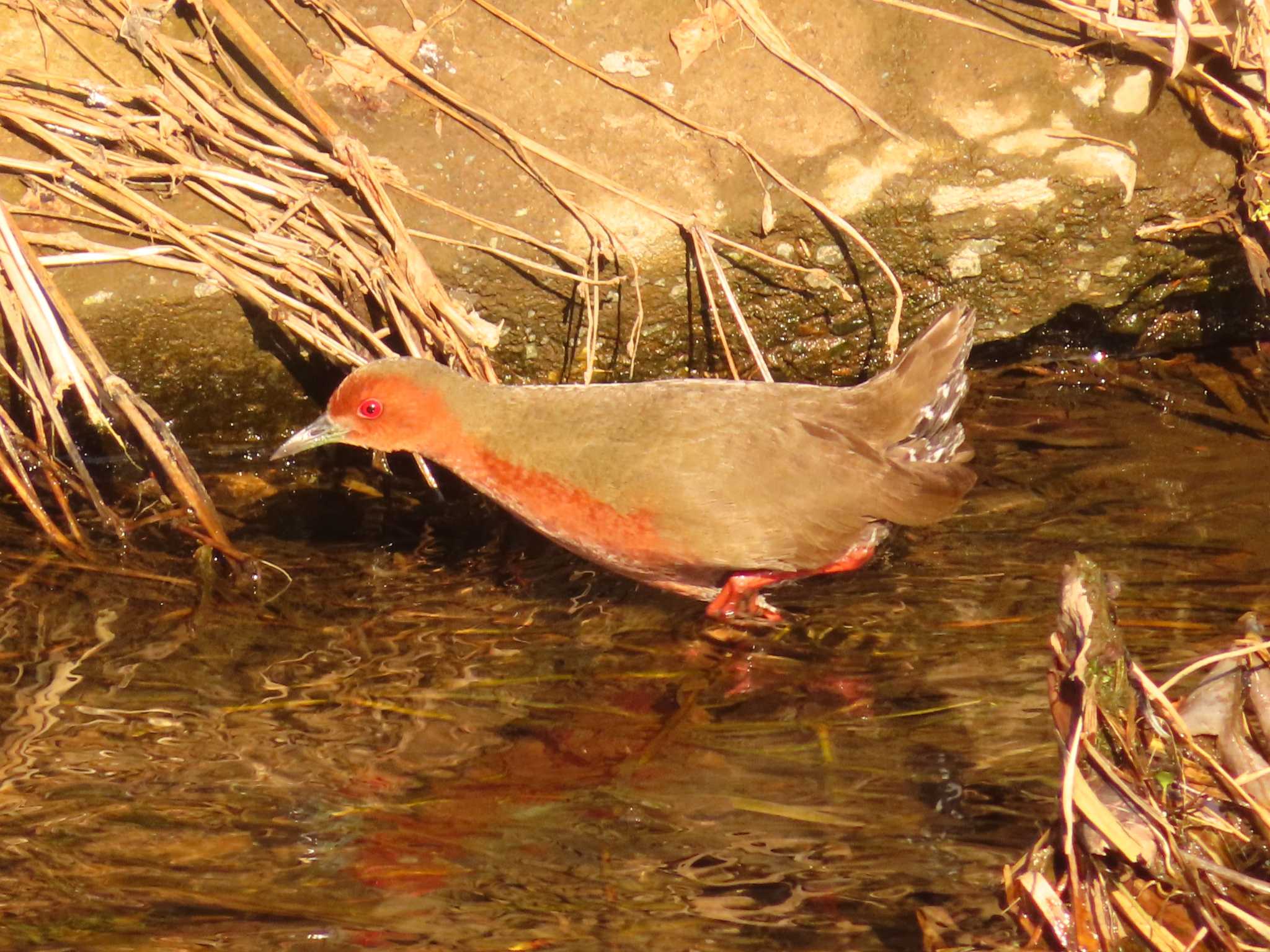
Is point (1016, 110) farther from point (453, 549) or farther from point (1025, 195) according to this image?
point (453, 549)

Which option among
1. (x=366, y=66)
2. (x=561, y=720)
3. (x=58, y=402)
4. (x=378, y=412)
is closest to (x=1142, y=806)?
(x=561, y=720)

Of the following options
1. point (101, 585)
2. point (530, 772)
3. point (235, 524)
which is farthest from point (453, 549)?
point (530, 772)

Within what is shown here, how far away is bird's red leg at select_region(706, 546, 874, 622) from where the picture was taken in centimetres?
436

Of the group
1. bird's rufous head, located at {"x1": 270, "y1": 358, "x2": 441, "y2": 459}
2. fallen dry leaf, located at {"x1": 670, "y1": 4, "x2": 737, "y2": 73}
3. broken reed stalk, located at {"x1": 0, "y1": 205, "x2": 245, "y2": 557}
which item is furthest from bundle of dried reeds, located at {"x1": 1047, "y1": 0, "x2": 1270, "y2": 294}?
broken reed stalk, located at {"x1": 0, "y1": 205, "x2": 245, "y2": 557}

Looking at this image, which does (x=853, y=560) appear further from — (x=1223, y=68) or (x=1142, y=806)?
(x=1223, y=68)

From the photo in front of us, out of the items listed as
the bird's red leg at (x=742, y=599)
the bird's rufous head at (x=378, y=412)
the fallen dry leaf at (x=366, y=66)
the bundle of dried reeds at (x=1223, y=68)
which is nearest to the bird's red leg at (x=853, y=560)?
the bird's red leg at (x=742, y=599)

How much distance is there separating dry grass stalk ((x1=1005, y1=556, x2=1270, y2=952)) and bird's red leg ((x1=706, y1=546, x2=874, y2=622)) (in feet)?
6.02

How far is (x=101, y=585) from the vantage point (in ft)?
14.2

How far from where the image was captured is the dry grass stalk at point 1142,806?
2318mm

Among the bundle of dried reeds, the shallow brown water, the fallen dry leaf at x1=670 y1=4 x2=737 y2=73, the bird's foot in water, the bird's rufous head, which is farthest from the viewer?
the fallen dry leaf at x1=670 y1=4 x2=737 y2=73

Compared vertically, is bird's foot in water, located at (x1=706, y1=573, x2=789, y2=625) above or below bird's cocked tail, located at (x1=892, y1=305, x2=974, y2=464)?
below

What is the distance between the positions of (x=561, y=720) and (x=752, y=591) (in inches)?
36.7

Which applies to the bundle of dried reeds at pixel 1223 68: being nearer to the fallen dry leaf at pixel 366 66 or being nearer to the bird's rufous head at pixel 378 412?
the fallen dry leaf at pixel 366 66

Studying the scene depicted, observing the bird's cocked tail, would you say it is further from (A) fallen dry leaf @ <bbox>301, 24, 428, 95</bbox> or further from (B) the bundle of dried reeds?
(A) fallen dry leaf @ <bbox>301, 24, 428, 95</bbox>
